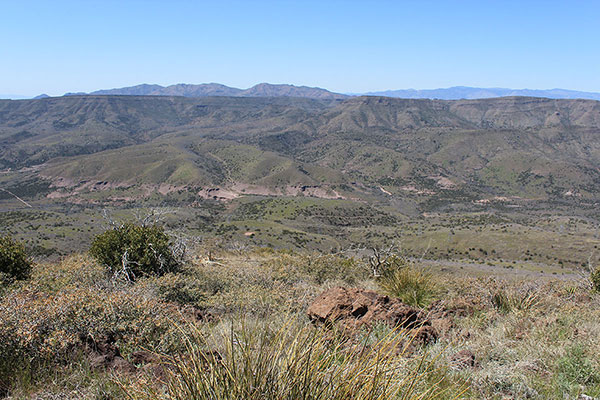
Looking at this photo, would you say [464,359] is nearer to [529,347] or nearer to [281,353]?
[529,347]

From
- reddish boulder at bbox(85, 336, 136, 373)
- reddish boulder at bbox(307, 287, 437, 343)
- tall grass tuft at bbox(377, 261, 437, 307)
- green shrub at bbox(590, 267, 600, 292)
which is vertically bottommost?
green shrub at bbox(590, 267, 600, 292)

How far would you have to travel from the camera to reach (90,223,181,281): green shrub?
9.47 meters

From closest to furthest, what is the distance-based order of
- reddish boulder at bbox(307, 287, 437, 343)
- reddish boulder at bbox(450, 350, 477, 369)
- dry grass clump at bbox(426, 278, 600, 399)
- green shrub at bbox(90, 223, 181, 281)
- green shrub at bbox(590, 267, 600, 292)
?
dry grass clump at bbox(426, 278, 600, 399), reddish boulder at bbox(450, 350, 477, 369), reddish boulder at bbox(307, 287, 437, 343), green shrub at bbox(590, 267, 600, 292), green shrub at bbox(90, 223, 181, 281)

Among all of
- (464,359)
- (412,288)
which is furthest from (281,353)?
(412,288)

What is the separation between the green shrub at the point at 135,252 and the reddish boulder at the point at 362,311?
17.6 ft

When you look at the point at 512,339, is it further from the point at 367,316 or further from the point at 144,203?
the point at 144,203

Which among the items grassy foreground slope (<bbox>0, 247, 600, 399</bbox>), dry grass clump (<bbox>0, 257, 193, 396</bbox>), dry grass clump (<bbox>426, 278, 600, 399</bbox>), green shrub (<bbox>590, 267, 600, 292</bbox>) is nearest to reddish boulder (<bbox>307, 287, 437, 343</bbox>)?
grassy foreground slope (<bbox>0, 247, 600, 399</bbox>)

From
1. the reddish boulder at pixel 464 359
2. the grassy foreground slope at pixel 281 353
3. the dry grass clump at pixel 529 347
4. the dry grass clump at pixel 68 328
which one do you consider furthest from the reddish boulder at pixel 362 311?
the dry grass clump at pixel 68 328

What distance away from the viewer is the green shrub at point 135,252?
947cm

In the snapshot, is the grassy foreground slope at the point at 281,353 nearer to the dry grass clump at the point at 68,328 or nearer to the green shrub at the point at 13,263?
the dry grass clump at the point at 68,328

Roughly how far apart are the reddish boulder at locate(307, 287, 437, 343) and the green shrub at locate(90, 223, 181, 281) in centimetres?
537

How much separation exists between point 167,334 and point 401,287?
4.66 m

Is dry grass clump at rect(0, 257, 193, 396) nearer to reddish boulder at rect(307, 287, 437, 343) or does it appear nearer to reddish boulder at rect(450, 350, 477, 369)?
reddish boulder at rect(307, 287, 437, 343)

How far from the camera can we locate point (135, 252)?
9.67 metres
